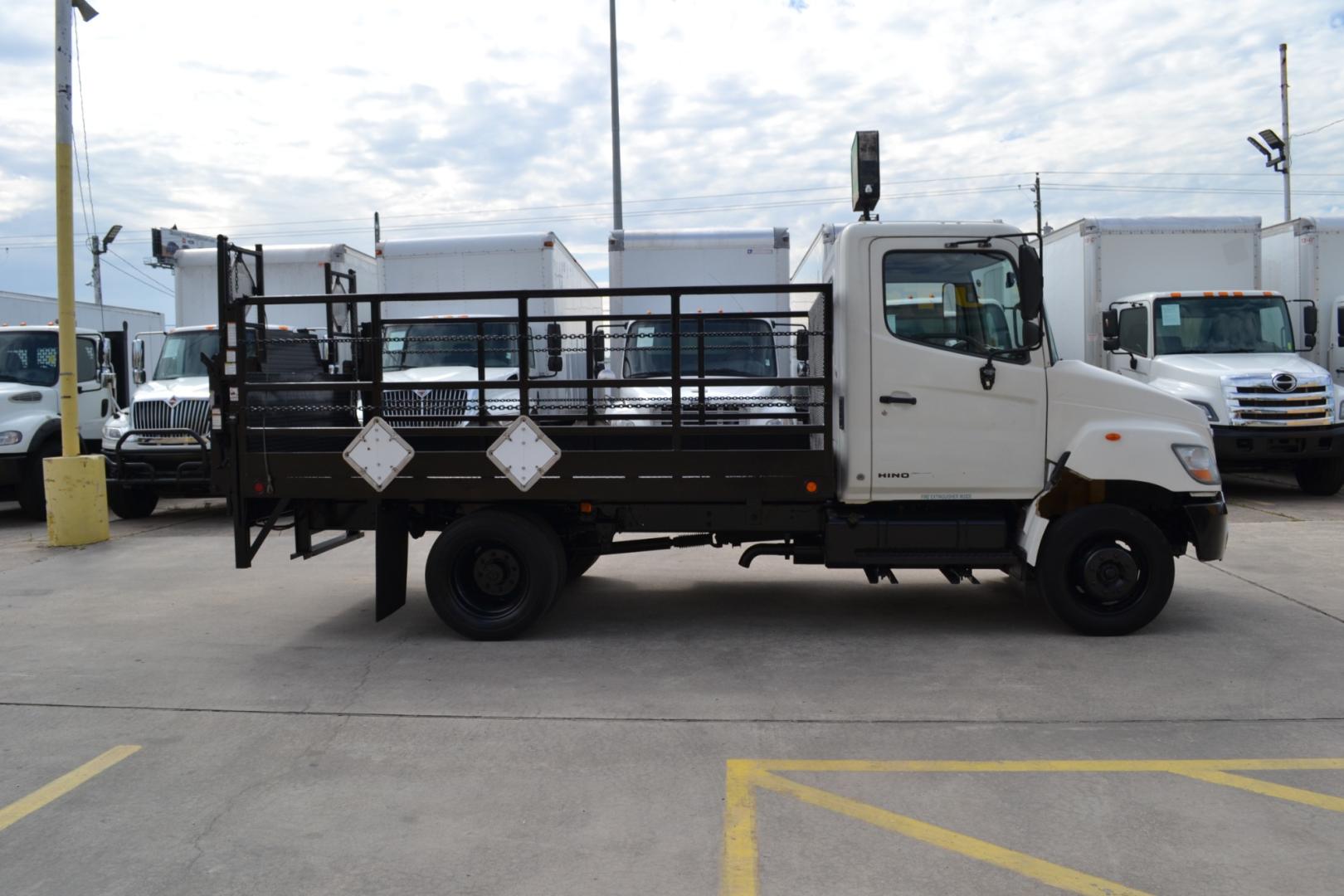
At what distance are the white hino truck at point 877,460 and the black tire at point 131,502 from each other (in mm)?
7625

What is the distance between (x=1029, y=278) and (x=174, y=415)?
10393 mm

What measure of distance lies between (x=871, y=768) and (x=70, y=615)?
638 centimetres

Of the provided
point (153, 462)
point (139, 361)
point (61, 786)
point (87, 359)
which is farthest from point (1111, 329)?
point (87, 359)

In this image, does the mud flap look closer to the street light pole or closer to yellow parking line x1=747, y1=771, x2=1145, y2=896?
yellow parking line x1=747, y1=771, x2=1145, y2=896

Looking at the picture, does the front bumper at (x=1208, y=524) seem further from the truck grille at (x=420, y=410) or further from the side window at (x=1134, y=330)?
the side window at (x=1134, y=330)

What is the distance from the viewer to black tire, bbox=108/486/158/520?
A: 13.5 meters

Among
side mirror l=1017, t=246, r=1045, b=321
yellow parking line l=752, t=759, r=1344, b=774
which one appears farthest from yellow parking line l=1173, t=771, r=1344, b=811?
side mirror l=1017, t=246, r=1045, b=321

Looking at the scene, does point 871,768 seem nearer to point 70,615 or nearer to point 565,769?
point 565,769

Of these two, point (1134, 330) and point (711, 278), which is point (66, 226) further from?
point (1134, 330)

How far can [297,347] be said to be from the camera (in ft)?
25.9

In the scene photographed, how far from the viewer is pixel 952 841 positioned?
398cm

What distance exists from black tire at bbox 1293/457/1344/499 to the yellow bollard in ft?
48.3

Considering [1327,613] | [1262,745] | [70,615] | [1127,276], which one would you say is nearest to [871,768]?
[1262,745]

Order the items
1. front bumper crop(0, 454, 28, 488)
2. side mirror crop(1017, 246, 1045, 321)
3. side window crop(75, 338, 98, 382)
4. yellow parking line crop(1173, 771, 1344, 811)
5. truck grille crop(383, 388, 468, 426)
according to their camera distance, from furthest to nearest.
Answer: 1. side window crop(75, 338, 98, 382)
2. front bumper crop(0, 454, 28, 488)
3. truck grille crop(383, 388, 468, 426)
4. side mirror crop(1017, 246, 1045, 321)
5. yellow parking line crop(1173, 771, 1344, 811)
